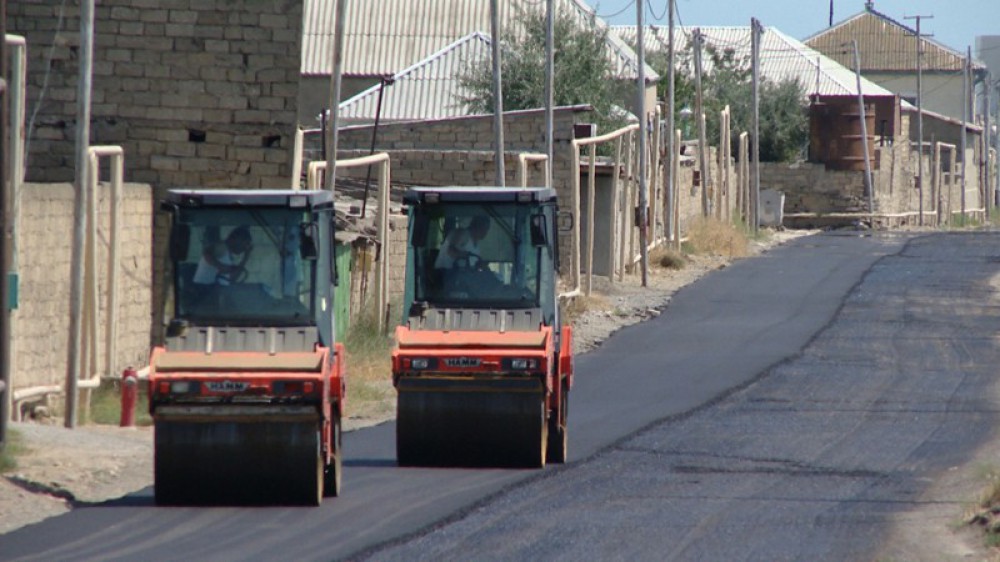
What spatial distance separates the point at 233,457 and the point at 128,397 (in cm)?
447

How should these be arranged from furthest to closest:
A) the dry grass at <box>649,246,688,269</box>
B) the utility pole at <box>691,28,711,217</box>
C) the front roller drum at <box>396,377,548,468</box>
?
the utility pole at <box>691,28,711,217</box>
the dry grass at <box>649,246,688,269</box>
the front roller drum at <box>396,377,548,468</box>

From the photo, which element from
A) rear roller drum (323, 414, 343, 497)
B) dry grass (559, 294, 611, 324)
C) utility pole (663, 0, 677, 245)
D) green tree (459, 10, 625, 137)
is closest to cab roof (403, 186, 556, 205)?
rear roller drum (323, 414, 343, 497)

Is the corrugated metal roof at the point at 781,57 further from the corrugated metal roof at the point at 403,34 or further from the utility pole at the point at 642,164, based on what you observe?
the utility pole at the point at 642,164

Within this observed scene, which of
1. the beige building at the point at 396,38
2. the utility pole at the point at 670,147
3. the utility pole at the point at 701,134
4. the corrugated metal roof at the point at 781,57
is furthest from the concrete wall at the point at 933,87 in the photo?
the utility pole at the point at 670,147

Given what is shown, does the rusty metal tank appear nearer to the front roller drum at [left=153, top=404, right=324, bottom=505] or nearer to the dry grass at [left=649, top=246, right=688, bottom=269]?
the dry grass at [left=649, top=246, right=688, bottom=269]

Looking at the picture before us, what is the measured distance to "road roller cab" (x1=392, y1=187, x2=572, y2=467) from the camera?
Answer: 13.5 m

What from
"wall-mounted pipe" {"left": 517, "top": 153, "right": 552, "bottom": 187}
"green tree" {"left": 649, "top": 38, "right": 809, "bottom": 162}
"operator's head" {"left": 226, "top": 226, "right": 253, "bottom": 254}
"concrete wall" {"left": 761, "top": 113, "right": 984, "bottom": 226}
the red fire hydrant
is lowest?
the red fire hydrant

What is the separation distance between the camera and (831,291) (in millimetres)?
33469

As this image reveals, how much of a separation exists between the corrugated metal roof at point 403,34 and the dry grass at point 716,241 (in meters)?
8.67

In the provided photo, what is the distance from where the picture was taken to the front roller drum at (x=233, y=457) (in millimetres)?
11461

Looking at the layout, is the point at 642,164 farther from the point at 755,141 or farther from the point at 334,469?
the point at 334,469

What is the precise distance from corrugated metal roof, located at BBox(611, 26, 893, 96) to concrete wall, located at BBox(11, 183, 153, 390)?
57.6 meters

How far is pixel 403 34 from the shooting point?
2156 inches

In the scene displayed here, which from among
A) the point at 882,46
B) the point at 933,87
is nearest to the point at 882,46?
the point at 882,46
